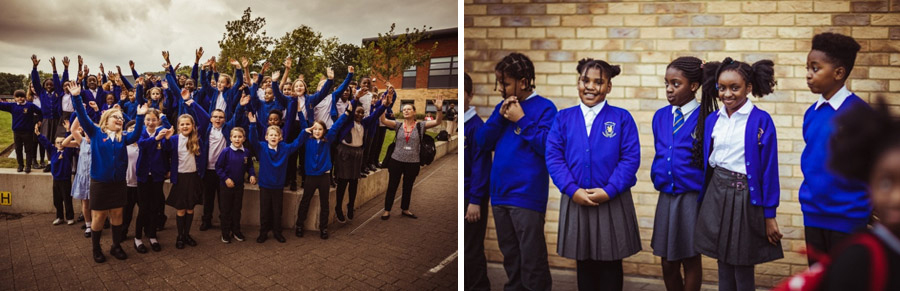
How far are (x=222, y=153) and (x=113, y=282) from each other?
3.41ft

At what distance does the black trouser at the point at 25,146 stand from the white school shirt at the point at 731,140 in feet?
12.5

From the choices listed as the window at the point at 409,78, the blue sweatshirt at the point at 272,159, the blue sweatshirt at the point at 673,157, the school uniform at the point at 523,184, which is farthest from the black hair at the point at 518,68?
the blue sweatshirt at the point at 272,159

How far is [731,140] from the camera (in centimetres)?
215

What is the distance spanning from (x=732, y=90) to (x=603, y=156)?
0.72 metres

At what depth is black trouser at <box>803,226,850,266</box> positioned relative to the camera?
6.25ft

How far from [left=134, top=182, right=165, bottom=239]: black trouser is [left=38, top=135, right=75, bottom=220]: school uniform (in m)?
0.35

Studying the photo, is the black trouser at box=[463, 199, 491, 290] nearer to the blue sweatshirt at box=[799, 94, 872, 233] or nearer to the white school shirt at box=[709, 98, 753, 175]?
the white school shirt at box=[709, 98, 753, 175]

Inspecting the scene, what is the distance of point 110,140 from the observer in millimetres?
2543

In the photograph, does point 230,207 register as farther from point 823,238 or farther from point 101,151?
point 823,238

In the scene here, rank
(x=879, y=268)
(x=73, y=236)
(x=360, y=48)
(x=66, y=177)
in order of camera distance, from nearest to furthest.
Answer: (x=879, y=268), (x=73, y=236), (x=66, y=177), (x=360, y=48)

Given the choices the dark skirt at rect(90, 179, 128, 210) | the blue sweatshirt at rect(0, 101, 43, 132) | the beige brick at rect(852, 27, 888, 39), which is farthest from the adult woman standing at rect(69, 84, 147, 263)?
the beige brick at rect(852, 27, 888, 39)

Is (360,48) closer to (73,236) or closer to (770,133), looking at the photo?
(73,236)

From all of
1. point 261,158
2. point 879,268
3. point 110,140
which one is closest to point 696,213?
point 879,268

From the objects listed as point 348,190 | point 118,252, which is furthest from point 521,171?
point 118,252
